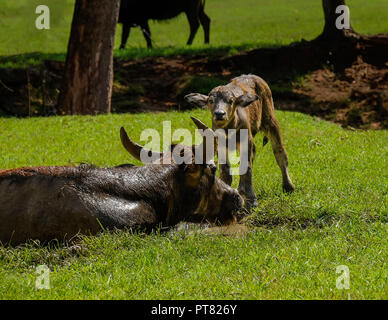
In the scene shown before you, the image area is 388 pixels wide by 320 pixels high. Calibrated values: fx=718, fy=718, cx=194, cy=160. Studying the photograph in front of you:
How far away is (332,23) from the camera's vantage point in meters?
19.2

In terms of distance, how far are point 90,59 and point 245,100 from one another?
28.9 feet

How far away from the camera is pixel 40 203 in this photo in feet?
22.3

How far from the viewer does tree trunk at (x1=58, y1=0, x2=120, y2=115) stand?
15992 millimetres

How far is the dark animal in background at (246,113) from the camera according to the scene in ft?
25.6

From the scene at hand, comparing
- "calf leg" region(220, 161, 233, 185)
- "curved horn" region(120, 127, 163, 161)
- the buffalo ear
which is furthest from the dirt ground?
the buffalo ear

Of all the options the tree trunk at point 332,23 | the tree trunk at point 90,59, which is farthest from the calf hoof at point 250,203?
the tree trunk at point 332,23

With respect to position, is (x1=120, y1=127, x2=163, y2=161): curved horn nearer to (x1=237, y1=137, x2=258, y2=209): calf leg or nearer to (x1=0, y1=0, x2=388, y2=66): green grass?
(x1=237, y1=137, x2=258, y2=209): calf leg

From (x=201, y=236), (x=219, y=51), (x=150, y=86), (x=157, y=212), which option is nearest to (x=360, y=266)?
(x=201, y=236)

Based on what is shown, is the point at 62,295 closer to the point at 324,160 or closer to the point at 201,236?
the point at 201,236

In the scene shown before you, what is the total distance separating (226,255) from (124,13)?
61.8 ft

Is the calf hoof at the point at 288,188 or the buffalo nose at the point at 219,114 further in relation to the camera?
the calf hoof at the point at 288,188

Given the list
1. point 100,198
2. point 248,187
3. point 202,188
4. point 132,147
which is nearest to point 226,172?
point 248,187

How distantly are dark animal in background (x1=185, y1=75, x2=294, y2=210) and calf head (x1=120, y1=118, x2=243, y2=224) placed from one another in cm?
48

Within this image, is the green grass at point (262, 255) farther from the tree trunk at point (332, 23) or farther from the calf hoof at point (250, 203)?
the tree trunk at point (332, 23)
